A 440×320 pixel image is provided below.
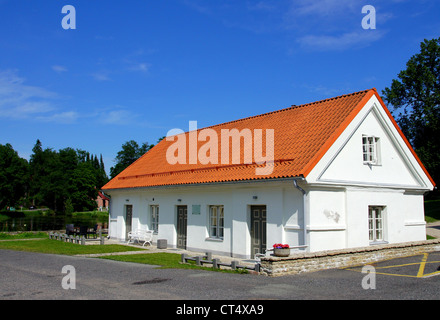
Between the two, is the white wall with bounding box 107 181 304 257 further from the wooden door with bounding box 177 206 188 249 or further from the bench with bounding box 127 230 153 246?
the bench with bounding box 127 230 153 246

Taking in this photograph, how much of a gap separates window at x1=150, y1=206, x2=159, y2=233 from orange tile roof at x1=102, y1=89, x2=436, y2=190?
5.07 ft

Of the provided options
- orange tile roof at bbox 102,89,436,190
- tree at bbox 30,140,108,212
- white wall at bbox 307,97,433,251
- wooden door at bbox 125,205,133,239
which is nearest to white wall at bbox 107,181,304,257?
orange tile roof at bbox 102,89,436,190

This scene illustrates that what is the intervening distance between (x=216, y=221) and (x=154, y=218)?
225 inches

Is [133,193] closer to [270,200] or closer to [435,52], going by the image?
[270,200]

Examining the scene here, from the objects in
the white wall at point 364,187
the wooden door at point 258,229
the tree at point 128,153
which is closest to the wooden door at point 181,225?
the wooden door at point 258,229

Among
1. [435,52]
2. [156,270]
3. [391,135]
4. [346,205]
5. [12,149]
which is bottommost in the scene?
[156,270]

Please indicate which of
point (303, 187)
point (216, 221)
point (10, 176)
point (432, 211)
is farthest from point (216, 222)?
point (10, 176)

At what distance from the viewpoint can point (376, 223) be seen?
1656cm

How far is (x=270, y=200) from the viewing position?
14.9m

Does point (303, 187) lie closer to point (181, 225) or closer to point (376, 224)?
point (376, 224)

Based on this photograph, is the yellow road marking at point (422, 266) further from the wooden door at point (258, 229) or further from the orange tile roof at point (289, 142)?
the wooden door at point (258, 229)

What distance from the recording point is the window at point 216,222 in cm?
1738

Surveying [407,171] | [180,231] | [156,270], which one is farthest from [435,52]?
[156,270]
